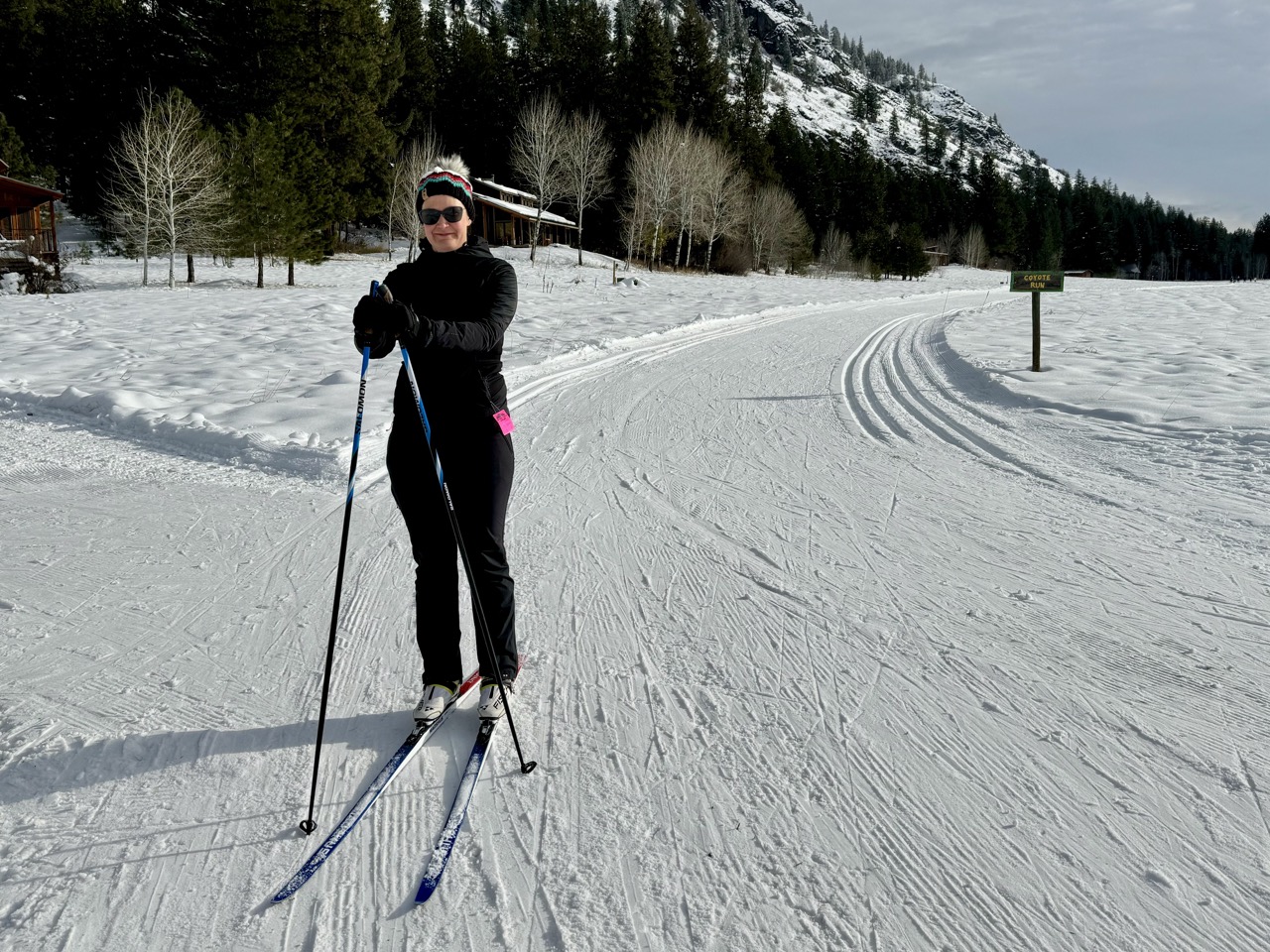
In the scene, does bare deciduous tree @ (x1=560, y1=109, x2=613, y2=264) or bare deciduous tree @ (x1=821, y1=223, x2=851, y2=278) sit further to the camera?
bare deciduous tree @ (x1=821, y1=223, x2=851, y2=278)

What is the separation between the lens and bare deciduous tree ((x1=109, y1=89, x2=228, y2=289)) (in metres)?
25.4

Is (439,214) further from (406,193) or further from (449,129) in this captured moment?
(449,129)

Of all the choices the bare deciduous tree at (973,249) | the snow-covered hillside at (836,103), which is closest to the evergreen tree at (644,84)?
the bare deciduous tree at (973,249)

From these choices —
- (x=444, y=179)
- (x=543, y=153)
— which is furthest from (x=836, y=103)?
(x=444, y=179)

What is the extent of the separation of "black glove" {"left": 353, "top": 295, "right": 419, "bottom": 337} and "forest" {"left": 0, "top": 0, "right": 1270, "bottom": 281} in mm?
27242

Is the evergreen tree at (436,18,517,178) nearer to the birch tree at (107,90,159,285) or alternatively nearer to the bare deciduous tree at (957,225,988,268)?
the birch tree at (107,90,159,285)

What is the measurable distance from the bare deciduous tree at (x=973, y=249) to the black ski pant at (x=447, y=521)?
286ft

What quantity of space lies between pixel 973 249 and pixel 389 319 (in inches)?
3472

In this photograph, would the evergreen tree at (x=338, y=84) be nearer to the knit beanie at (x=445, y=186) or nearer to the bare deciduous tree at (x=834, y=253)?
the knit beanie at (x=445, y=186)

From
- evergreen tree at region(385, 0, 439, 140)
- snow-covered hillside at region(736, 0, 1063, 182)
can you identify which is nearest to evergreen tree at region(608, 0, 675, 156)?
evergreen tree at region(385, 0, 439, 140)

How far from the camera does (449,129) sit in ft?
189

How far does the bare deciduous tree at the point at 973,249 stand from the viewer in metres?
79.1

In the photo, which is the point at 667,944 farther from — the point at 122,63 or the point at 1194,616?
the point at 122,63

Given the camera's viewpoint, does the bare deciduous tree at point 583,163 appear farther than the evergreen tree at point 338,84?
Yes
